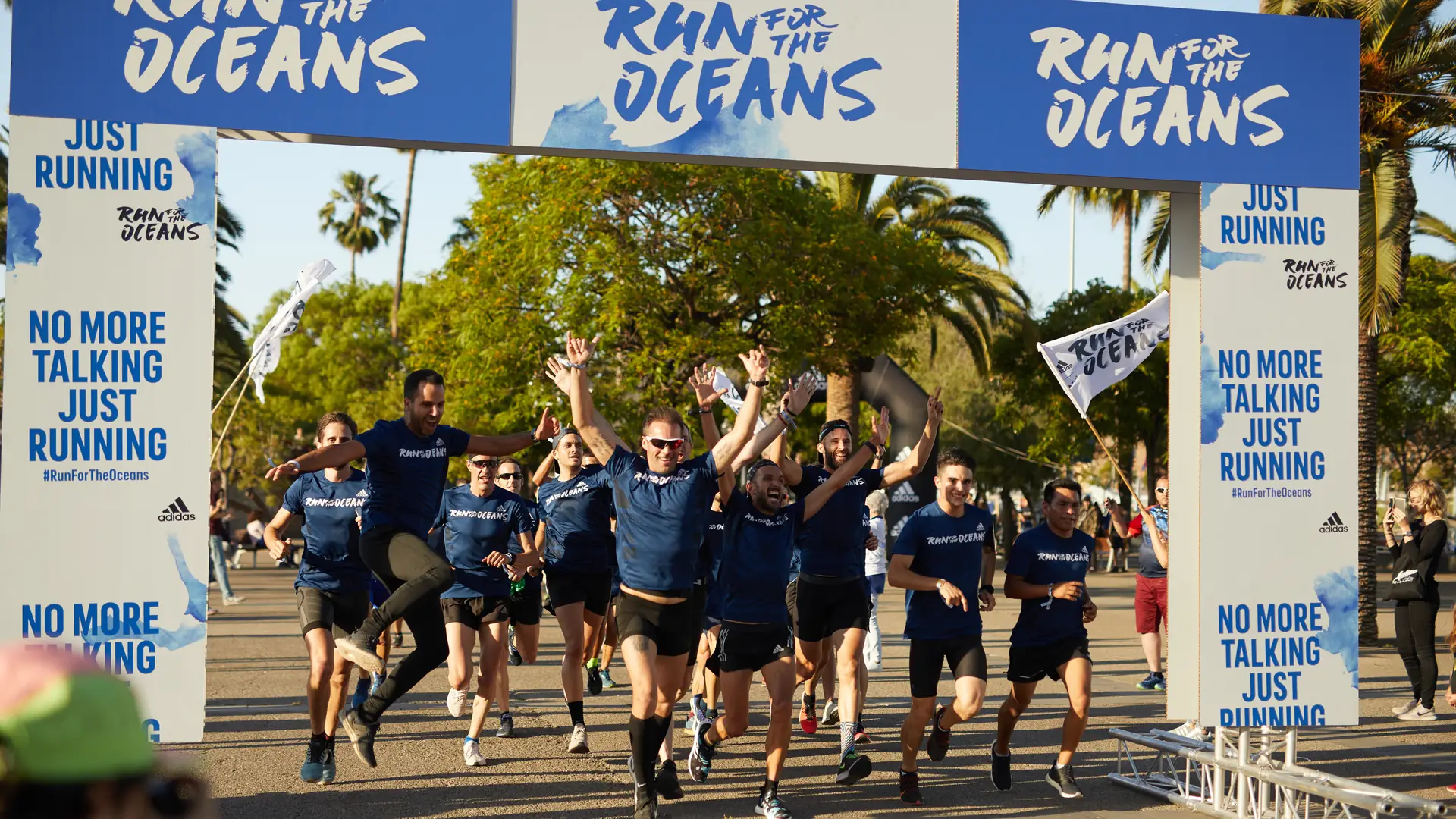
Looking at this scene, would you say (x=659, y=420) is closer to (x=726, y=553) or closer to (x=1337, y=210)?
(x=726, y=553)

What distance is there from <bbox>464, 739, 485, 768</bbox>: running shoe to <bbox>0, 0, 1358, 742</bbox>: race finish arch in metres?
2.31

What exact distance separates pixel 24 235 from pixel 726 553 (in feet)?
13.1

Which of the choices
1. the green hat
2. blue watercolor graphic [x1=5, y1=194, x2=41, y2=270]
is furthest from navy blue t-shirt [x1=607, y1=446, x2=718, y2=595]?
the green hat

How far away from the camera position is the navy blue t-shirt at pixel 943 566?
8125 mm

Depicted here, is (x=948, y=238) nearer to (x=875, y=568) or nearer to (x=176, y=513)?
(x=875, y=568)

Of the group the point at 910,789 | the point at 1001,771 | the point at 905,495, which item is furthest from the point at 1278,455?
the point at 905,495

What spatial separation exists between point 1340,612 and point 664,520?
4.16 meters

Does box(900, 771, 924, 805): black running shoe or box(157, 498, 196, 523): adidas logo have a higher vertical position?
box(157, 498, 196, 523): adidas logo

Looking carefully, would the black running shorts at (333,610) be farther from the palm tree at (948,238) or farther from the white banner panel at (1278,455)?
the palm tree at (948,238)

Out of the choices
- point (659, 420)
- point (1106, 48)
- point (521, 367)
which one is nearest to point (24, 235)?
point (659, 420)

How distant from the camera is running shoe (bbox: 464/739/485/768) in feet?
29.0

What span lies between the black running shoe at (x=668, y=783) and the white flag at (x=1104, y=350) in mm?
4026

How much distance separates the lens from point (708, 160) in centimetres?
745

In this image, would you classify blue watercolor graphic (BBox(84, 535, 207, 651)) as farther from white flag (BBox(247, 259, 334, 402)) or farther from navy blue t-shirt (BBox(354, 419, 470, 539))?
white flag (BBox(247, 259, 334, 402))
